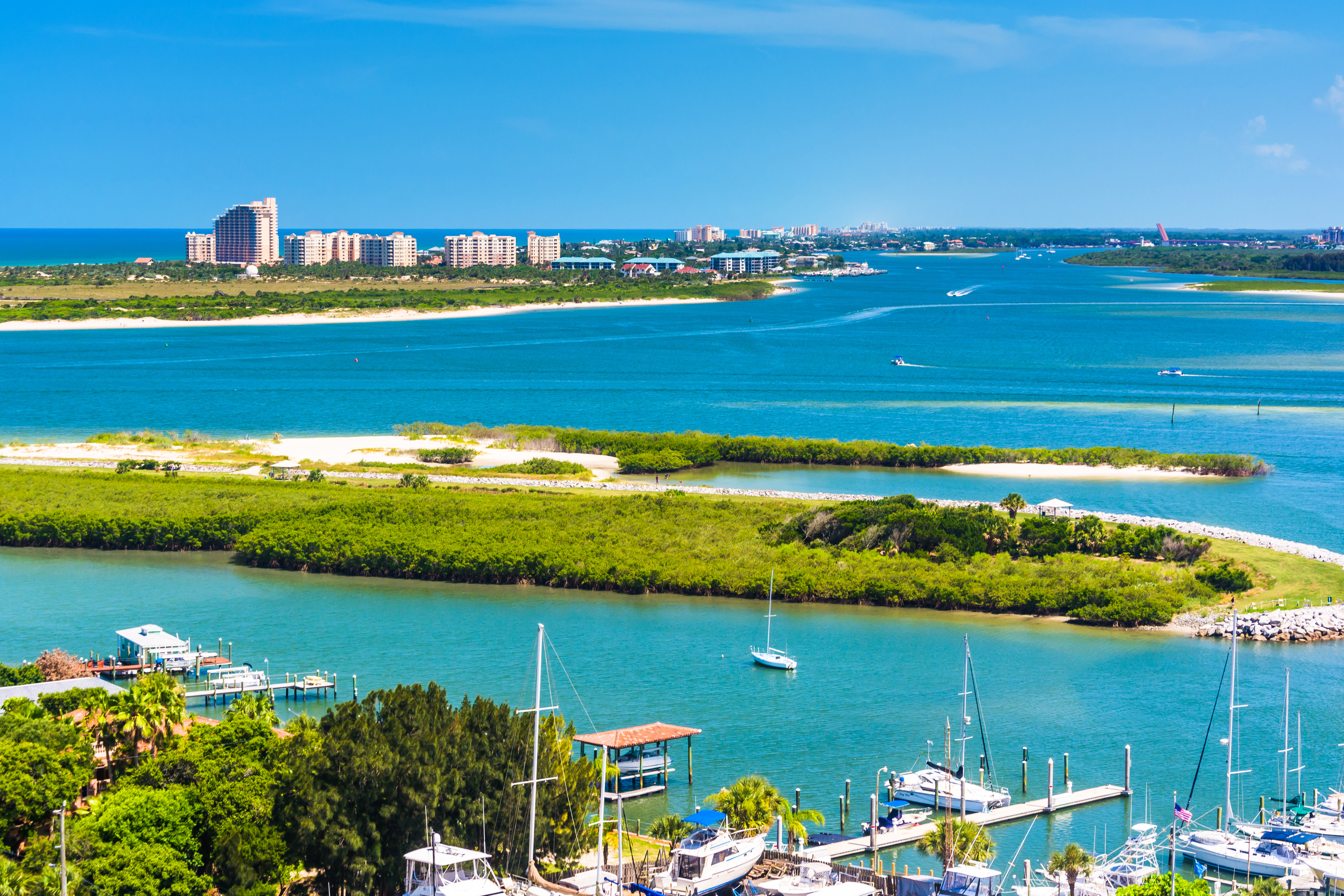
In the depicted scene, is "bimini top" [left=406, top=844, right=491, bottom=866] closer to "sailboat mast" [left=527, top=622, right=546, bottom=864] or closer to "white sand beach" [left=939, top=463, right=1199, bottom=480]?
"sailboat mast" [left=527, top=622, right=546, bottom=864]

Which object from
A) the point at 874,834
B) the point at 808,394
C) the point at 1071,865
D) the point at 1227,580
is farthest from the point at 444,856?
the point at 808,394

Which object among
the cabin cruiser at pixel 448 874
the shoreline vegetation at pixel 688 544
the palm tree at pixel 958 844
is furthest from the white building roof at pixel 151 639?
the palm tree at pixel 958 844

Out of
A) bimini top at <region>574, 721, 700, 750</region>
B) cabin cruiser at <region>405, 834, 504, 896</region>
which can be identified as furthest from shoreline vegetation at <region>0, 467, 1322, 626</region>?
cabin cruiser at <region>405, 834, 504, 896</region>

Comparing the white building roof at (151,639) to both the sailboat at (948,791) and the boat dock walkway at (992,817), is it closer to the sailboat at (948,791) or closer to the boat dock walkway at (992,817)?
the boat dock walkway at (992,817)

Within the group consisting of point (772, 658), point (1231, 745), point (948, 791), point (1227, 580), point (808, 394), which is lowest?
point (772, 658)

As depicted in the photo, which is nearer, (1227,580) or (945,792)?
(945,792)

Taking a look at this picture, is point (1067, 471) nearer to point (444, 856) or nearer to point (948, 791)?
point (948, 791)
